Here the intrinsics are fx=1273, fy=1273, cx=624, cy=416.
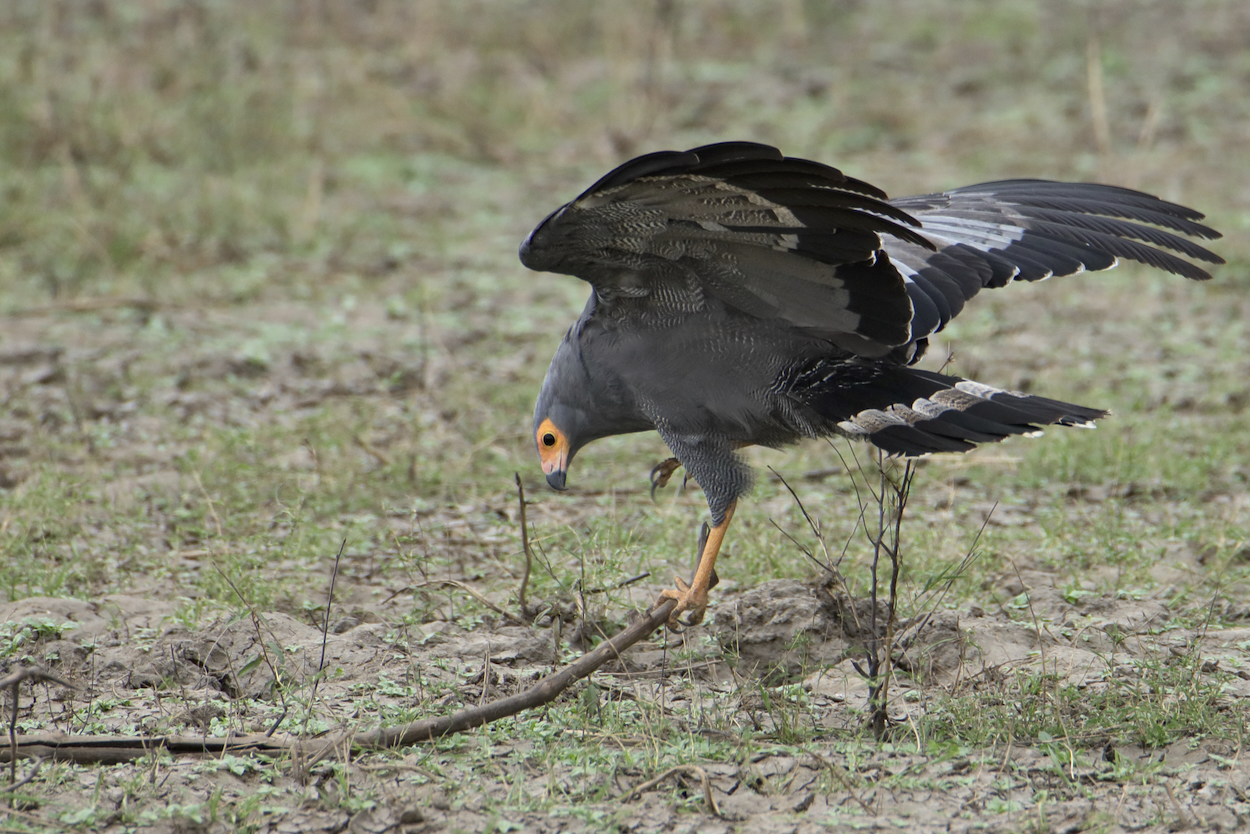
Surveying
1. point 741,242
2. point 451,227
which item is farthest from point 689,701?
point 451,227

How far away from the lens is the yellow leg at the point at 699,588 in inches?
152

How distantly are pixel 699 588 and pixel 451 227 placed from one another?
17.6ft

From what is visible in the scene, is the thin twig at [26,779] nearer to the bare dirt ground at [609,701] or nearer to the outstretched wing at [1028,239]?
the bare dirt ground at [609,701]

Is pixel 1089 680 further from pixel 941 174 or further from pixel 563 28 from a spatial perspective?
pixel 563 28

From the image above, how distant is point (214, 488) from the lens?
5.08m

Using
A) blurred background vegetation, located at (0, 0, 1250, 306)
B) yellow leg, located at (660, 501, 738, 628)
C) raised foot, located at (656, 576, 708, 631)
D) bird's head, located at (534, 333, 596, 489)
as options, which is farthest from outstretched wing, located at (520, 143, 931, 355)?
blurred background vegetation, located at (0, 0, 1250, 306)

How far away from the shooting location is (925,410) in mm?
3533

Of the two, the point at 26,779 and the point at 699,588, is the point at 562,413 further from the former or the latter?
the point at 26,779

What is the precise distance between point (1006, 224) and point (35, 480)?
3.80m

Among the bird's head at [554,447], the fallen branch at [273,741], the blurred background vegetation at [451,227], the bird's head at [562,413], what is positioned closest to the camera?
the fallen branch at [273,741]

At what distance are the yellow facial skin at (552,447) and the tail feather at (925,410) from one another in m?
0.85

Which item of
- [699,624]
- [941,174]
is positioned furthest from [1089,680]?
[941,174]

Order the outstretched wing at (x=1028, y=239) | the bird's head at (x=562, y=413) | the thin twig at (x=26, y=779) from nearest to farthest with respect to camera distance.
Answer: the thin twig at (x=26, y=779)
the outstretched wing at (x=1028, y=239)
the bird's head at (x=562, y=413)

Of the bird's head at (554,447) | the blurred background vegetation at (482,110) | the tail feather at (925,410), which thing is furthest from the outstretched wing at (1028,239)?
the blurred background vegetation at (482,110)
